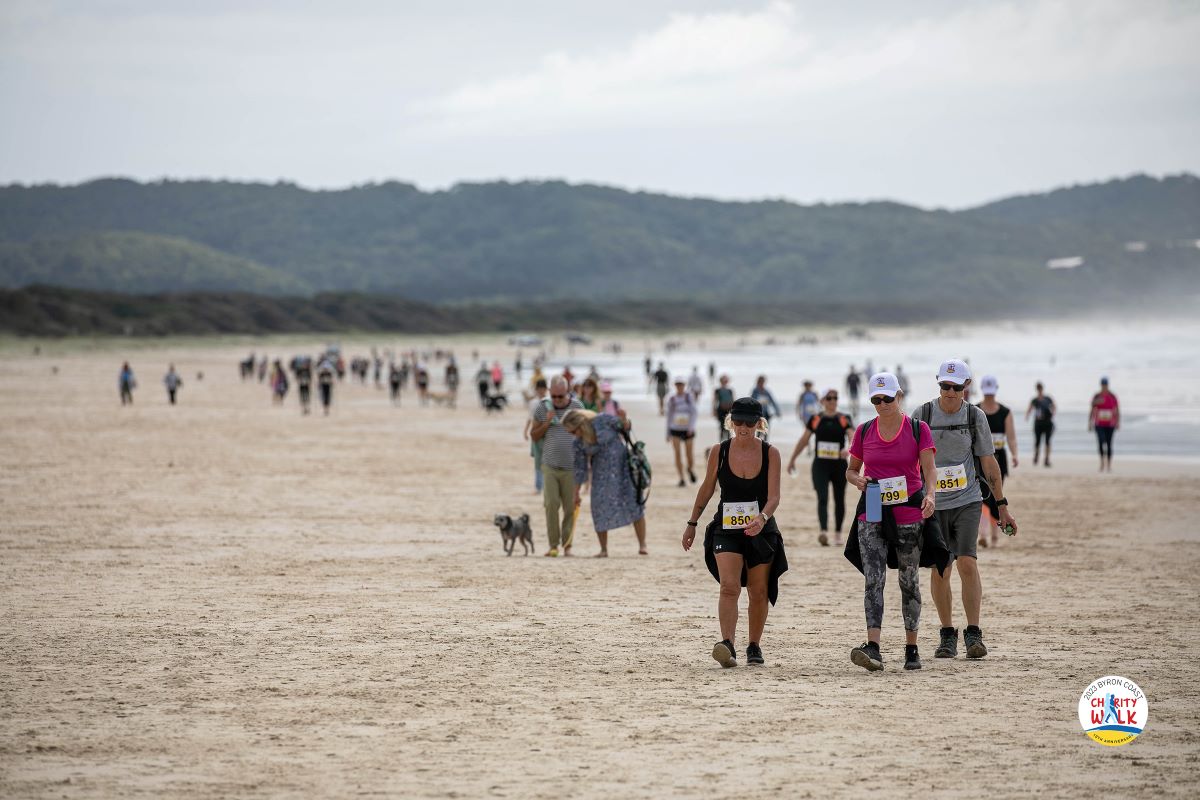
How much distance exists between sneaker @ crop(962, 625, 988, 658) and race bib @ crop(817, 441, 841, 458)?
227 inches

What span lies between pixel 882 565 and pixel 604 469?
204 inches

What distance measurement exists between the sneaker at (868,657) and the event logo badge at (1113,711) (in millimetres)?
1175

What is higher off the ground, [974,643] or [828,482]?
[828,482]

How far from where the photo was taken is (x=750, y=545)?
26.5 feet

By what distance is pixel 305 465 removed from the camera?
74.5 feet

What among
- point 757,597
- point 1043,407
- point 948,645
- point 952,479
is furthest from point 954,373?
point 1043,407

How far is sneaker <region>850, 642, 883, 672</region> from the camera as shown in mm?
7957

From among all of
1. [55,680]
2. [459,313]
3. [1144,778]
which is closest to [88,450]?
[55,680]

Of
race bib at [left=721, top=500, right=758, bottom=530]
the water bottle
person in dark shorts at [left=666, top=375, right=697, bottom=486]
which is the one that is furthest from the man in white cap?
person in dark shorts at [left=666, top=375, right=697, bottom=486]

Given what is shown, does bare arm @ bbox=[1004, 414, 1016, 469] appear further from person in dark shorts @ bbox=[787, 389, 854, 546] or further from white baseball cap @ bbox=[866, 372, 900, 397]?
white baseball cap @ bbox=[866, 372, 900, 397]

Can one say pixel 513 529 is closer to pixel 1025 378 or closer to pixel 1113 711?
pixel 1113 711

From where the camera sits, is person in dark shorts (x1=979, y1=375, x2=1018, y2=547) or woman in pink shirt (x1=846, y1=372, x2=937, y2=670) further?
person in dark shorts (x1=979, y1=375, x2=1018, y2=547)

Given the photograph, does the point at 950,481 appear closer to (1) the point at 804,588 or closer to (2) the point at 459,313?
(1) the point at 804,588

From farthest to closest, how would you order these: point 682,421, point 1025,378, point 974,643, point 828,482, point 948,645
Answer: point 1025,378, point 682,421, point 828,482, point 948,645, point 974,643
